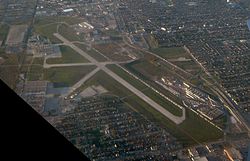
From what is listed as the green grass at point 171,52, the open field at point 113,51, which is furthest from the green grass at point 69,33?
the green grass at point 171,52

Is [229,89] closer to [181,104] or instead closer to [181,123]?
[181,104]

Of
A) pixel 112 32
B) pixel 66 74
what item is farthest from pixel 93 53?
pixel 112 32

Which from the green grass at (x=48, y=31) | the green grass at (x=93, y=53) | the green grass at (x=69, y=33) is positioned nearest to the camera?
the green grass at (x=93, y=53)

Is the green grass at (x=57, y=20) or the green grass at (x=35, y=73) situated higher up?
the green grass at (x=57, y=20)

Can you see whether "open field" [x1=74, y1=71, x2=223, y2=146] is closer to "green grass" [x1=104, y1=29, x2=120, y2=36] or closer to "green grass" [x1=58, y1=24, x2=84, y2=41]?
"green grass" [x1=58, y1=24, x2=84, y2=41]

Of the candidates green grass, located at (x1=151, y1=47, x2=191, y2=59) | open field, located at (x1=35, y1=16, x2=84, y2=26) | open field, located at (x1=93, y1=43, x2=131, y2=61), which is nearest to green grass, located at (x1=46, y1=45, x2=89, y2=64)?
open field, located at (x1=93, y1=43, x2=131, y2=61)

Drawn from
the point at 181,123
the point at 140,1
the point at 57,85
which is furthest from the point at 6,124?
the point at 140,1

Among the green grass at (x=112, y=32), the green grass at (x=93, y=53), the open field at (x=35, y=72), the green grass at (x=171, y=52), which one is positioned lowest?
the open field at (x=35, y=72)

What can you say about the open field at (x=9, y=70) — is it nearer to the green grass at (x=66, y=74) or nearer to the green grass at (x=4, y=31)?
the green grass at (x=66, y=74)
